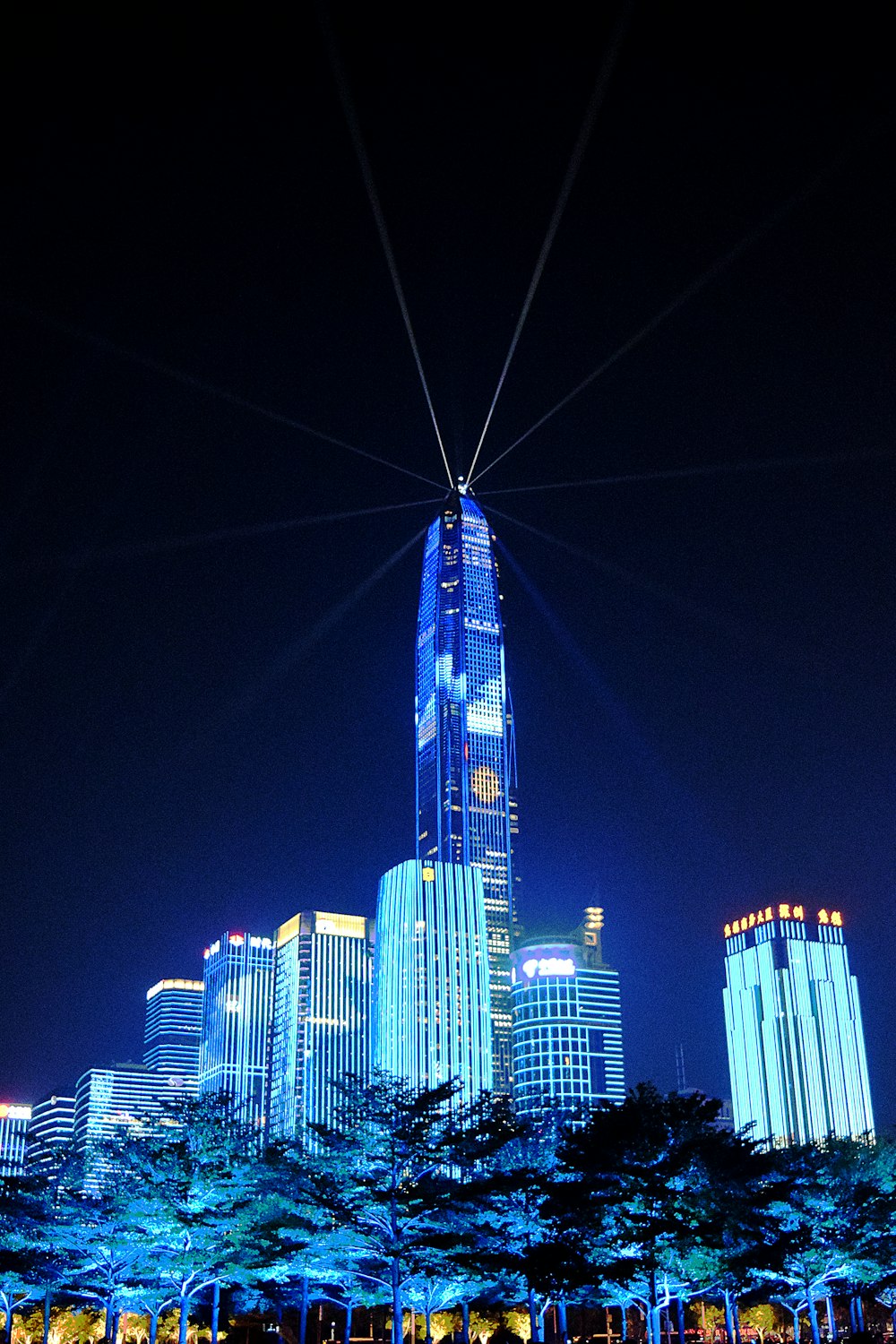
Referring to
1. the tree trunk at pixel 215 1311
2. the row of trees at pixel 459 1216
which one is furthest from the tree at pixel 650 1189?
the tree trunk at pixel 215 1311

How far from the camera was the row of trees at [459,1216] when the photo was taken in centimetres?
4712

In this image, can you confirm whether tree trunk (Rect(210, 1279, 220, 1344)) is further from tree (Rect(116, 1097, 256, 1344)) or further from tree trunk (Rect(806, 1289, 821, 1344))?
tree trunk (Rect(806, 1289, 821, 1344))

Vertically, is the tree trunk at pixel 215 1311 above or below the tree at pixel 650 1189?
below

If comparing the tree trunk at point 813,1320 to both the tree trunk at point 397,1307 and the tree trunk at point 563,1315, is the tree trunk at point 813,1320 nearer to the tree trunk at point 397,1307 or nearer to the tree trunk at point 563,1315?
the tree trunk at point 563,1315

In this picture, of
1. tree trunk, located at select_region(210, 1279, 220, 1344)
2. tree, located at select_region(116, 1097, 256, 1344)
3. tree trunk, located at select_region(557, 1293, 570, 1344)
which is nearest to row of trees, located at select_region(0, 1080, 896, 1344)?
tree, located at select_region(116, 1097, 256, 1344)

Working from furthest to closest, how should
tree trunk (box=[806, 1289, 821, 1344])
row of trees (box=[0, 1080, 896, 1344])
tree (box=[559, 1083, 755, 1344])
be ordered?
tree trunk (box=[806, 1289, 821, 1344]) → row of trees (box=[0, 1080, 896, 1344]) → tree (box=[559, 1083, 755, 1344])

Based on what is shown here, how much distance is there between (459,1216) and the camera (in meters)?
49.8

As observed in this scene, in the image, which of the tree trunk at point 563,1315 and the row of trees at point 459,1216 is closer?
the row of trees at point 459,1216

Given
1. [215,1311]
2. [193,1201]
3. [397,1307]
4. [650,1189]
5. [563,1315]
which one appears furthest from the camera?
[563,1315]

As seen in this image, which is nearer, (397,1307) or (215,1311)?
(397,1307)

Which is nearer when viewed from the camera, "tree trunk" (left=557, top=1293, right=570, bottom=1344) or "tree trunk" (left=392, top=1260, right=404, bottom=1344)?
"tree trunk" (left=392, top=1260, right=404, bottom=1344)

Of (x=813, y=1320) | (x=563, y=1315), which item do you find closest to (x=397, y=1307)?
(x=563, y=1315)

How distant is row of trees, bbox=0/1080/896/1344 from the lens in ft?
155

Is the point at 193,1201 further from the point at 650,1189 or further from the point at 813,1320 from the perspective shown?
the point at 813,1320
